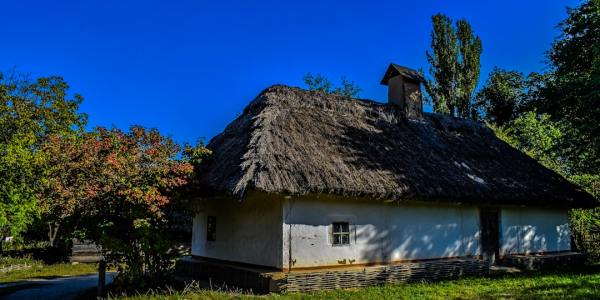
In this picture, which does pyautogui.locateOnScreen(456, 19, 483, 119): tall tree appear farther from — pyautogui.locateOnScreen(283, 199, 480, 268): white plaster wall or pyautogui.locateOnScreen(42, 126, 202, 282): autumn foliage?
pyautogui.locateOnScreen(42, 126, 202, 282): autumn foliage

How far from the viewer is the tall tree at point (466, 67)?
28.9m

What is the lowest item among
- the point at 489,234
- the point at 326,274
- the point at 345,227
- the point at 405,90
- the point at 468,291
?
the point at 468,291

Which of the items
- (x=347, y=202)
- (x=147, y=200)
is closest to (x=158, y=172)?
(x=147, y=200)

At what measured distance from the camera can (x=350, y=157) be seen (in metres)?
12.7

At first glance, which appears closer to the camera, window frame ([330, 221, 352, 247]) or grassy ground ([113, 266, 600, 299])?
grassy ground ([113, 266, 600, 299])

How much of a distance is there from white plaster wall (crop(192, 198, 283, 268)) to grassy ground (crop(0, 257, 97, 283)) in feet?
23.2

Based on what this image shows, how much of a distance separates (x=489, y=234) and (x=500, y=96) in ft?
77.8

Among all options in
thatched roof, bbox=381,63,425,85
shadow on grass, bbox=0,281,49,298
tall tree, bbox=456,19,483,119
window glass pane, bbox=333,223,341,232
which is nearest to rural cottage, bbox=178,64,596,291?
window glass pane, bbox=333,223,341,232

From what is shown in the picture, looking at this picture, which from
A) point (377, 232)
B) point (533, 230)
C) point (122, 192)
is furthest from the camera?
point (533, 230)

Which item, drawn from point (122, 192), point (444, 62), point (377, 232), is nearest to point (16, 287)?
point (122, 192)

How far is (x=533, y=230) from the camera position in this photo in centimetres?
1576

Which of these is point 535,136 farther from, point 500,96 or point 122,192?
point 122,192

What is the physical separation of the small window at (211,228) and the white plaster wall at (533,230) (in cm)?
955

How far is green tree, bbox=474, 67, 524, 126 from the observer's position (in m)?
34.9
